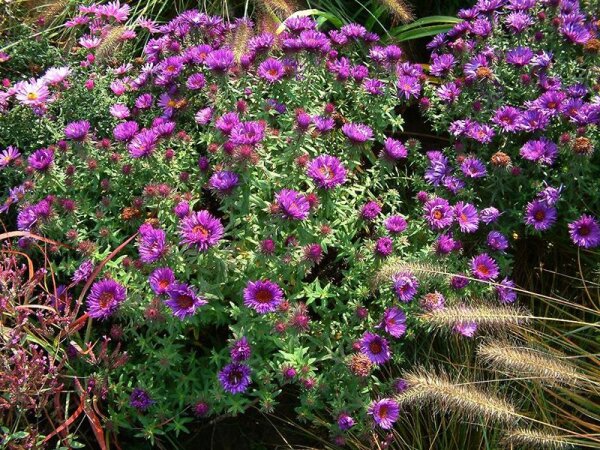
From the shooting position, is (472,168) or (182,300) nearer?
(182,300)

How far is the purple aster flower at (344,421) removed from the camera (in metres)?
2.78

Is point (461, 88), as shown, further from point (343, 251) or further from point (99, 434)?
point (99, 434)

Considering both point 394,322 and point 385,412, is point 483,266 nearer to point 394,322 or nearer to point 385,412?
point 394,322

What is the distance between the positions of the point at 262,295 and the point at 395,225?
2.36 feet

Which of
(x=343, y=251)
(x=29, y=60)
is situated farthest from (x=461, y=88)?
(x=29, y=60)

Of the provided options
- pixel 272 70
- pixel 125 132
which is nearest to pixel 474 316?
pixel 272 70

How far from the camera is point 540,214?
10.5ft

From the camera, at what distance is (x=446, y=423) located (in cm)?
309

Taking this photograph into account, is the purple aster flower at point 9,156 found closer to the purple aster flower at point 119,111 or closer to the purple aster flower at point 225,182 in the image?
the purple aster flower at point 119,111

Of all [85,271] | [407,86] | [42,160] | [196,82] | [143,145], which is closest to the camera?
[85,271]

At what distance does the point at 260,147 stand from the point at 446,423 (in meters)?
1.48

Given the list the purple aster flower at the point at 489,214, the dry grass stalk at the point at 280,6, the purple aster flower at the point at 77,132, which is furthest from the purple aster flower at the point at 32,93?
the purple aster flower at the point at 489,214

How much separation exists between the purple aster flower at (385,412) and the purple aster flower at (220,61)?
170cm

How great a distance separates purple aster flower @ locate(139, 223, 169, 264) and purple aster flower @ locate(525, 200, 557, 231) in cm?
166
